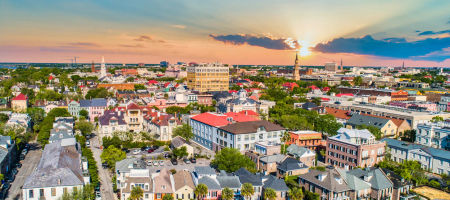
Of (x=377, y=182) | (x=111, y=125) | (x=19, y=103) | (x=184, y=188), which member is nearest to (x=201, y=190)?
(x=184, y=188)

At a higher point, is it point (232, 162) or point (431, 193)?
point (232, 162)

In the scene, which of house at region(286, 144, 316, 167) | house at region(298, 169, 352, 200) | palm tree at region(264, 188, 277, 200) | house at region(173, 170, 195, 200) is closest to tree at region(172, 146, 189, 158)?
house at region(173, 170, 195, 200)

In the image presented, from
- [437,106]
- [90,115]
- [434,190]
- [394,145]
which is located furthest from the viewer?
[437,106]

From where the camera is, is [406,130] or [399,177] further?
[406,130]

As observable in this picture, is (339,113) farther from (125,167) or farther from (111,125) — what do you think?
(125,167)

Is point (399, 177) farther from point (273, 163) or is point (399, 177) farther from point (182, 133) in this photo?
point (182, 133)

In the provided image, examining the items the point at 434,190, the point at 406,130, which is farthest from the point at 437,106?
the point at 434,190

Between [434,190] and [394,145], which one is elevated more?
[394,145]
